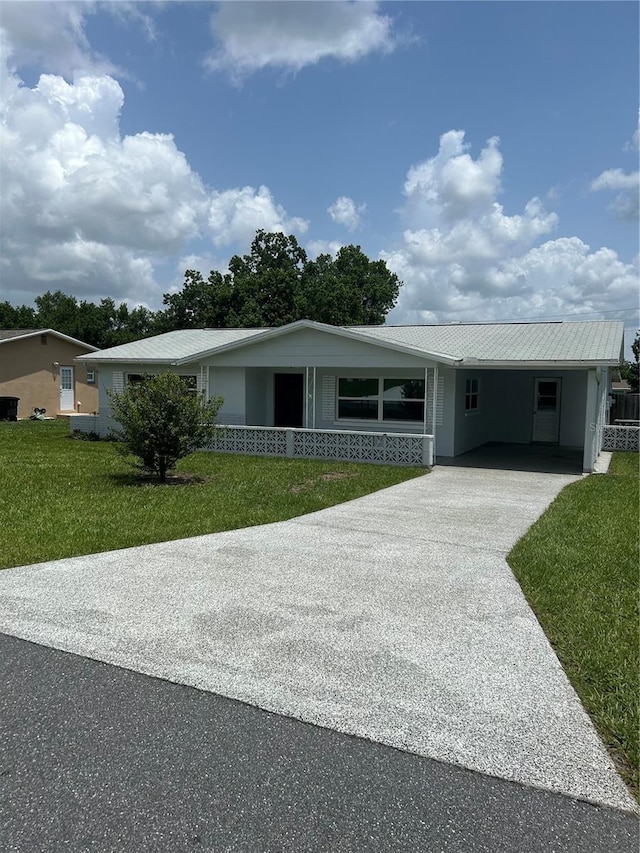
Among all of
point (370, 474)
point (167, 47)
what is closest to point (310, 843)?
point (370, 474)

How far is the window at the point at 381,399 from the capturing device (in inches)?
634

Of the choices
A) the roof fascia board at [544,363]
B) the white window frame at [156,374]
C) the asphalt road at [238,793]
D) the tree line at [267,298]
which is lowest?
the asphalt road at [238,793]

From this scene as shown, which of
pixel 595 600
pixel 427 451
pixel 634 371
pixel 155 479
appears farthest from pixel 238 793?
pixel 634 371

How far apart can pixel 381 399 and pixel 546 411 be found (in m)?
6.04

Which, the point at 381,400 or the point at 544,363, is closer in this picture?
the point at 544,363

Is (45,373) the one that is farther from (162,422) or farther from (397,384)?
(162,422)

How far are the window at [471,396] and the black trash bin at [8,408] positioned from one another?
66.7ft

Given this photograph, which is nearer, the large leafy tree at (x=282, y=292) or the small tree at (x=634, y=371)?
the large leafy tree at (x=282, y=292)

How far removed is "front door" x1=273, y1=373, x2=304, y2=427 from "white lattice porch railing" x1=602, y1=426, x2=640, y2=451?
9.25 meters

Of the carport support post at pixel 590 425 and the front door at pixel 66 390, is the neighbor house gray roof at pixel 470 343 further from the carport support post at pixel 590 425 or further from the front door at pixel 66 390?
the front door at pixel 66 390

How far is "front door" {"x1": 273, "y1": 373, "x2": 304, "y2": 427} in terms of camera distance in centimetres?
1880

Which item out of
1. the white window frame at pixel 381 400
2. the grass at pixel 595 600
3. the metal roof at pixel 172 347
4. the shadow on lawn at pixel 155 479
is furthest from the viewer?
the metal roof at pixel 172 347

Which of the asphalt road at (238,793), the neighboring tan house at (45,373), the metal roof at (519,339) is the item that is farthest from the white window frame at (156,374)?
the asphalt road at (238,793)

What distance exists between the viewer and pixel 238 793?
104 inches
